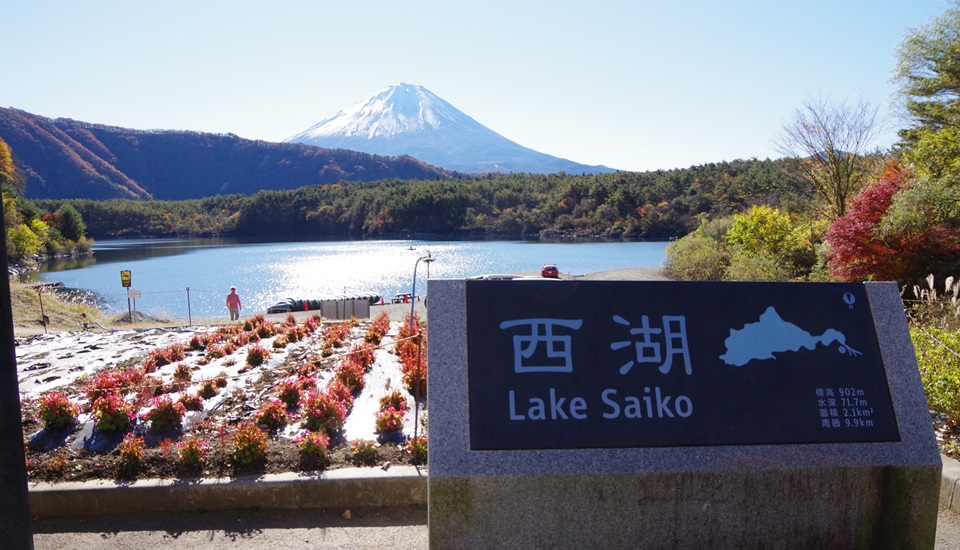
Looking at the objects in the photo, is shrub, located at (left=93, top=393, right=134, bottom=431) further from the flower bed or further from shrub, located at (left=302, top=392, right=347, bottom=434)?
shrub, located at (left=302, top=392, right=347, bottom=434)

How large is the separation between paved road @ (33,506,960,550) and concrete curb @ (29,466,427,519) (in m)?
0.06

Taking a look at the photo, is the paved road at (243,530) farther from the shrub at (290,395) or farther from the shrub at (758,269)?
the shrub at (758,269)

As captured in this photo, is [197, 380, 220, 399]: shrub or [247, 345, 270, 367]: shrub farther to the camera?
[247, 345, 270, 367]: shrub

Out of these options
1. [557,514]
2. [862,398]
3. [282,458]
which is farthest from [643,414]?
[282,458]

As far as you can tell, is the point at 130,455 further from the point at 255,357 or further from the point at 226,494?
the point at 255,357

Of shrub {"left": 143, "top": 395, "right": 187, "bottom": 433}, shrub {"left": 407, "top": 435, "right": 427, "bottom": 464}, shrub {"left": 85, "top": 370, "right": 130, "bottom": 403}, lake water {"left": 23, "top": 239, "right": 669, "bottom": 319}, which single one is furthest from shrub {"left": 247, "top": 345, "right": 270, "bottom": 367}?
lake water {"left": 23, "top": 239, "right": 669, "bottom": 319}

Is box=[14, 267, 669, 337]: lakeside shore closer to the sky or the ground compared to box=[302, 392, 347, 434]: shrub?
closer to the ground

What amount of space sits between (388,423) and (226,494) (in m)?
1.31

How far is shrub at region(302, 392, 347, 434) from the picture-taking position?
16.8ft

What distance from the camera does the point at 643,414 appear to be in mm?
3578

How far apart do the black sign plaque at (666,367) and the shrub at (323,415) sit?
6.57ft

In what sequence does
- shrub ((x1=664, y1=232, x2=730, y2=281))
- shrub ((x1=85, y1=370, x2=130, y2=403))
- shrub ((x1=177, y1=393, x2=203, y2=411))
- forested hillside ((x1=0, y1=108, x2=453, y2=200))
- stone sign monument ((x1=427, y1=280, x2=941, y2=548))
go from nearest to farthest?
stone sign monument ((x1=427, y1=280, x2=941, y2=548)), shrub ((x1=177, y1=393, x2=203, y2=411)), shrub ((x1=85, y1=370, x2=130, y2=403)), shrub ((x1=664, y1=232, x2=730, y2=281)), forested hillside ((x1=0, y1=108, x2=453, y2=200))

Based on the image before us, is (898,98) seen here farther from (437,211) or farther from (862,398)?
(437,211)

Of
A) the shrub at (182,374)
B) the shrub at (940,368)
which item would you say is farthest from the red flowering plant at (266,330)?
the shrub at (940,368)
